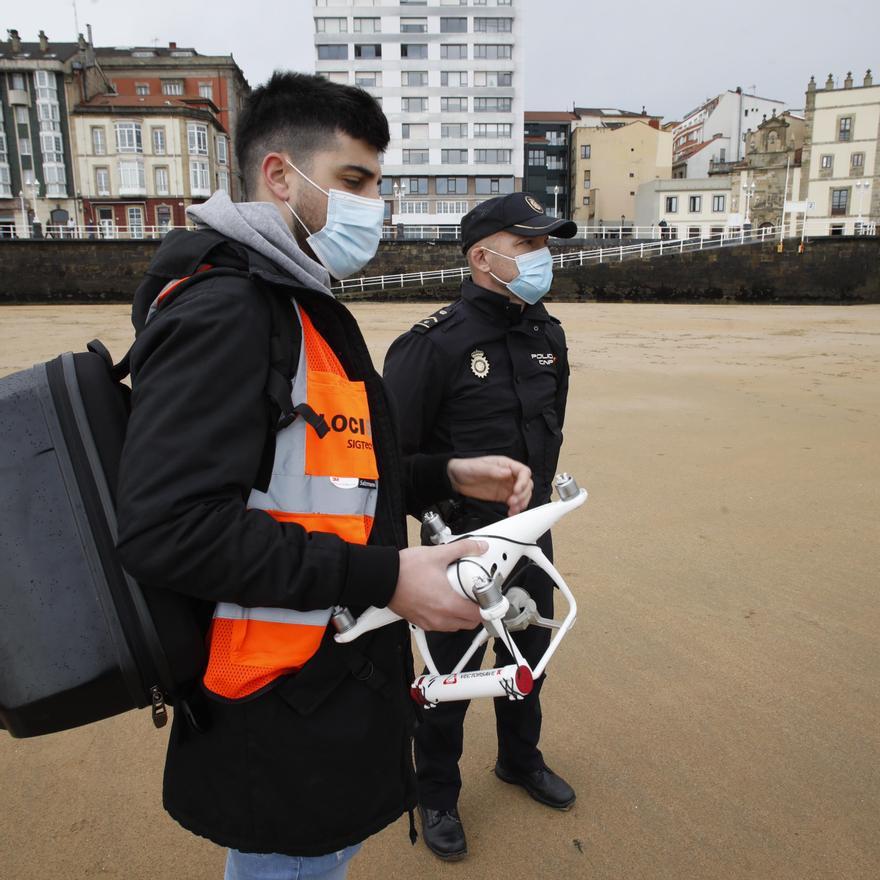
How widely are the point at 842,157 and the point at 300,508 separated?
63.0 meters

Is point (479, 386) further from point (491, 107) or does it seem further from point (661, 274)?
point (491, 107)

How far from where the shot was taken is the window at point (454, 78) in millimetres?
55500

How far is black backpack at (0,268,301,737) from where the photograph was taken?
3.96 feet

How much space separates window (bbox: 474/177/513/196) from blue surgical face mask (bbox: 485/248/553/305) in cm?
5519

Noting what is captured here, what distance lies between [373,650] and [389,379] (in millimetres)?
1419

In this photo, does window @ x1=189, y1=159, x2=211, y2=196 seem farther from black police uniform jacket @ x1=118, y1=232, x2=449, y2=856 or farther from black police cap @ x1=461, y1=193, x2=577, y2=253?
black police uniform jacket @ x1=118, y1=232, x2=449, y2=856

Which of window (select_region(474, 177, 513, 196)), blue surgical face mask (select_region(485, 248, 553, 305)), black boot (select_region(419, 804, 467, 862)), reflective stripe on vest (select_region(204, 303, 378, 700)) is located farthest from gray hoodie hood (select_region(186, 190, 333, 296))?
window (select_region(474, 177, 513, 196))

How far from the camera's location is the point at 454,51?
55.5 m

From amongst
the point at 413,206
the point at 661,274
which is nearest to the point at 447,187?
the point at 413,206

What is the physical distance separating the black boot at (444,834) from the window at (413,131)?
57.6 meters

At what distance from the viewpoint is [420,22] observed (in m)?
55.3

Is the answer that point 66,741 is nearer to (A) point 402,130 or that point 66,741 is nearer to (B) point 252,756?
(B) point 252,756

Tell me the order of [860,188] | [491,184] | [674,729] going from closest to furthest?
1. [674,729]
2. [860,188]
3. [491,184]

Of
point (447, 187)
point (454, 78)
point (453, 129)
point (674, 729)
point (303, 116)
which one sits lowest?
point (674, 729)
